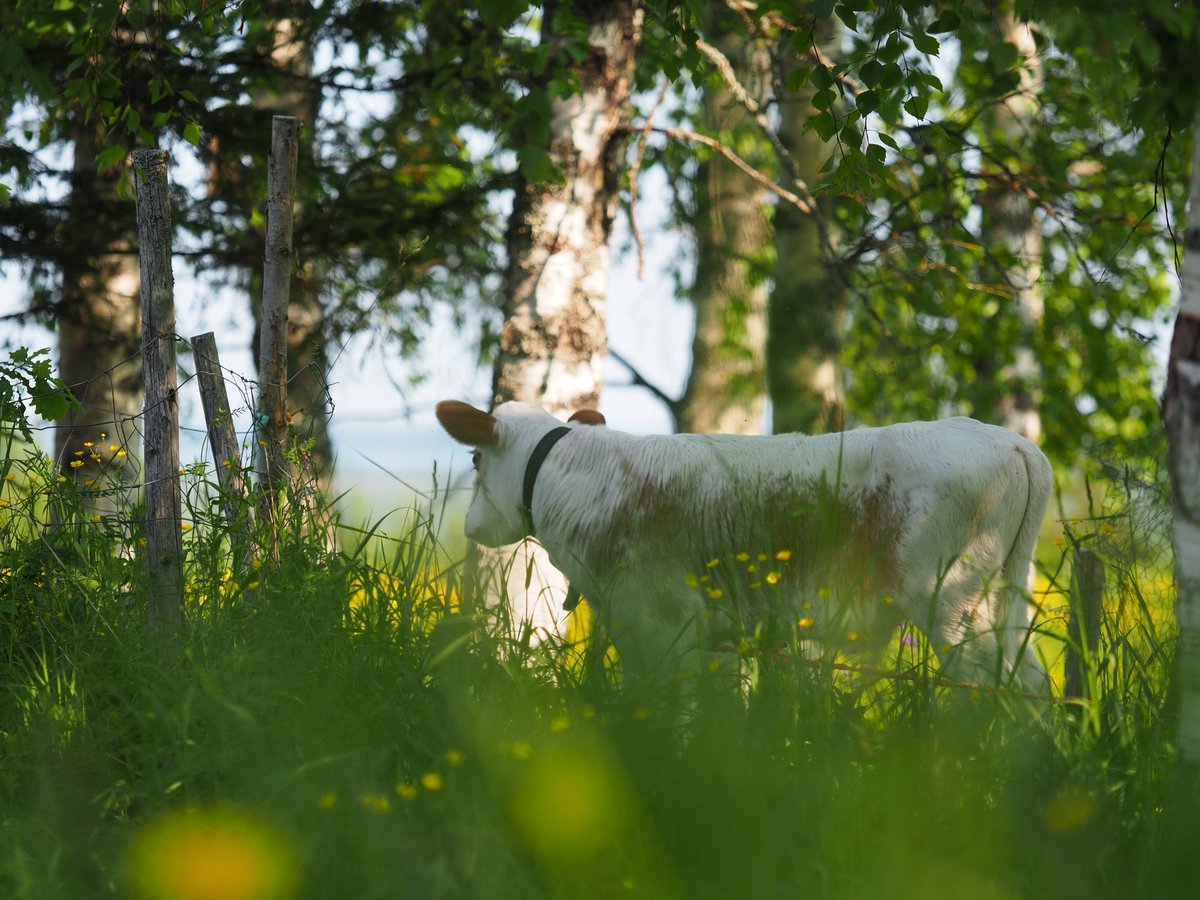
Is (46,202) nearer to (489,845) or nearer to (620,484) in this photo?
(620,484)

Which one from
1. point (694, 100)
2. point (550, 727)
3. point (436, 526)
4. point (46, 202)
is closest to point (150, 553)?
point (436, 526)

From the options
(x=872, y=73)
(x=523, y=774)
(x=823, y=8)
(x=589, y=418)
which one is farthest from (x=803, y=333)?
(x=523, y=774)

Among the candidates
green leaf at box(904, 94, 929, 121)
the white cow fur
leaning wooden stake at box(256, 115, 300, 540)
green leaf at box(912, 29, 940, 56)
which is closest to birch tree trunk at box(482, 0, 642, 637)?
the white cow fur

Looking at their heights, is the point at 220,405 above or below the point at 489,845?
above

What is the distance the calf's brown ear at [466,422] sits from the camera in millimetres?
4637

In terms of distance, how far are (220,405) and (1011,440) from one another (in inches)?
122

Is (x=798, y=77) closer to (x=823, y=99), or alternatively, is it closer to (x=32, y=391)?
(x=823, y=99)

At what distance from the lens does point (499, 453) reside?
4777mm

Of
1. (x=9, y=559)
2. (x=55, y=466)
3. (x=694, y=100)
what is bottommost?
(x=9, y=559)

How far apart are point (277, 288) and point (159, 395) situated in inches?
28.9

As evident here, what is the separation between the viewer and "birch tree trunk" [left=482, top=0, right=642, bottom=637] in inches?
239

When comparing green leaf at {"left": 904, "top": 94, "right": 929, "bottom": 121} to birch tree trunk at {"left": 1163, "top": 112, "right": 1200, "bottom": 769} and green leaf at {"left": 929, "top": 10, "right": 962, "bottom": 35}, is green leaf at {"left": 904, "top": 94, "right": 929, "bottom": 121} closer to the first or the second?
green leaf at {"left": 929, "top": 10, "right": 962, "bottom": 35}

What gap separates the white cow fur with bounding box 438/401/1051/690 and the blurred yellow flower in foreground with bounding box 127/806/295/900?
1.75 m

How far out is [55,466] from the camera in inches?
167
